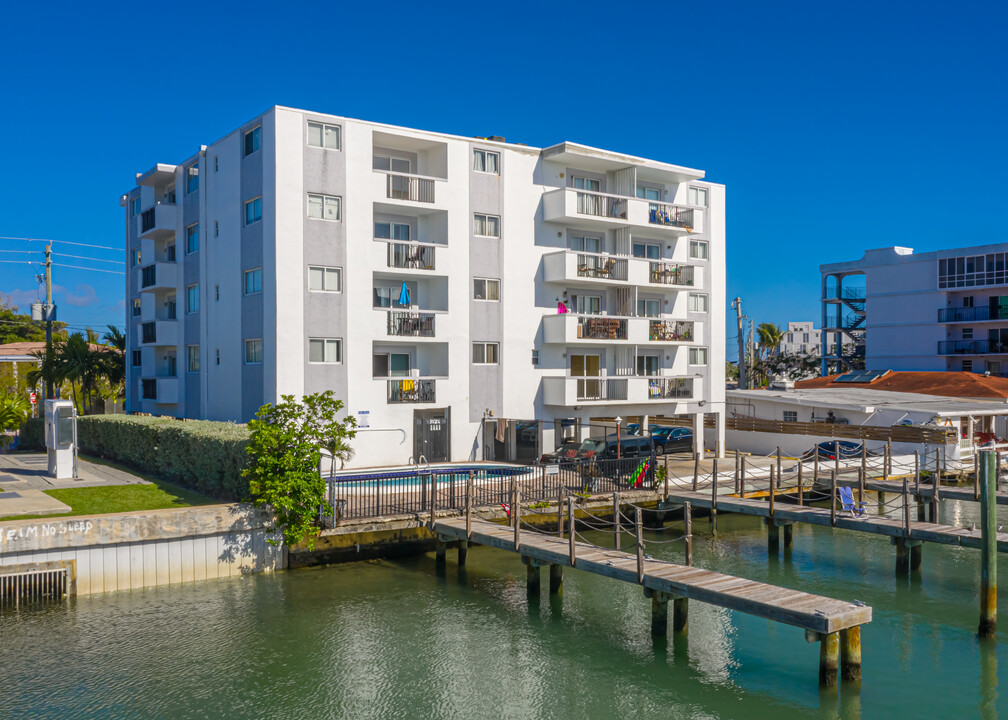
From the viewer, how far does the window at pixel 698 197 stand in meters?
47.8

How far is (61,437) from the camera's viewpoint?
30.5 meters

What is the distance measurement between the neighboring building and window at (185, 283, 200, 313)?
99.9 ft

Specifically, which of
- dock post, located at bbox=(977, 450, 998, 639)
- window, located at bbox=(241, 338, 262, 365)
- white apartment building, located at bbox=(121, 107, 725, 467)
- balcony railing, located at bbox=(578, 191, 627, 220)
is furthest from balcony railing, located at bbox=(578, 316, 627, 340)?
dock post, located at bbox=(977, 450, 998, 639)

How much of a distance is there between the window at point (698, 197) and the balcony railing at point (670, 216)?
2149 millimetres

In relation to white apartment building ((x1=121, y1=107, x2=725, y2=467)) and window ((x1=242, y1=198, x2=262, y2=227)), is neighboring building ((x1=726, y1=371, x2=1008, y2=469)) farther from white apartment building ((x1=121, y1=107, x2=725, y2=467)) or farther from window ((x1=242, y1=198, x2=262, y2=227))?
window ((x1=242, y1=198, x2=262, y2=227))

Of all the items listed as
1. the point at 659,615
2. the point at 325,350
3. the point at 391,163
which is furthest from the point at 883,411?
the point at 659,615

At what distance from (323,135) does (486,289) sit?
397 inches

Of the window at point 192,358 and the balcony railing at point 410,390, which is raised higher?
the window at point 192,358

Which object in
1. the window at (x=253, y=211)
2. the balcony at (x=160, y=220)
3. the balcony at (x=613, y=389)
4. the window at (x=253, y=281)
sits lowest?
the balcony at (x=613, y=389)

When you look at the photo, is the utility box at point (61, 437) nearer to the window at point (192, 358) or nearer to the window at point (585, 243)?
the window at point (192, 358)

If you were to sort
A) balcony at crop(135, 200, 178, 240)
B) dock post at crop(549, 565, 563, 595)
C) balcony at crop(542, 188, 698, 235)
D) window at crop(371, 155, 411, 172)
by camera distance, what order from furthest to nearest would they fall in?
1. balcony at crop(135, 200, 178, 240)
2. balcony at crop(542, 188, 698, 235)
3. window at crop(371, 155, 411, 172)
4. dock post at crop(549, 565, 563, 595)

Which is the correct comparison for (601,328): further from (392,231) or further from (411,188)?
(411,188)

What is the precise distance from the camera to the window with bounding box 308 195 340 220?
35.8 metres

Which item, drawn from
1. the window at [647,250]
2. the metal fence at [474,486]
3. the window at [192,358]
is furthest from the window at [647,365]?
the window at [192,358]
